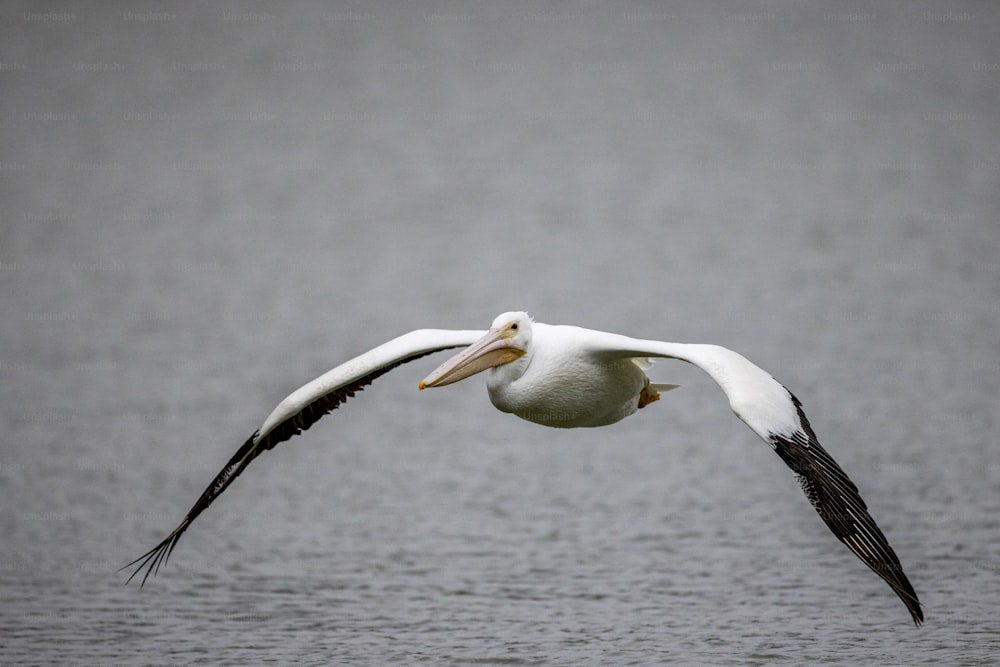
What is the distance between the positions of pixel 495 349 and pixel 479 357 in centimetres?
9

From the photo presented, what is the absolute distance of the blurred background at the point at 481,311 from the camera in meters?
9.76

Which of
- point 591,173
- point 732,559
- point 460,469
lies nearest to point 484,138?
point 591,173

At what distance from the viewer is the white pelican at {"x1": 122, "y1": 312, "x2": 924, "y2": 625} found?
6688mm

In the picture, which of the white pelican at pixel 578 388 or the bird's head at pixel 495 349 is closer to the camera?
the white pelican at pixel 578 388

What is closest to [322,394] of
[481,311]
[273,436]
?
[273,436]

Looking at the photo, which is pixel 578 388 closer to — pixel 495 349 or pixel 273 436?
pixel 495 349

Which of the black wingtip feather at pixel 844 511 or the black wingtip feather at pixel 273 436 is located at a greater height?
the black wingtip feather at pixel 273 436

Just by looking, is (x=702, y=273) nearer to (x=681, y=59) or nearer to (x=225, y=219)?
(x=225, y=219)

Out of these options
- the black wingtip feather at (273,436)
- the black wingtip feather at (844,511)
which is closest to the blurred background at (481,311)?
the black wingtip feather at (273,436)

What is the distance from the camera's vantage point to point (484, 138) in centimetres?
3431

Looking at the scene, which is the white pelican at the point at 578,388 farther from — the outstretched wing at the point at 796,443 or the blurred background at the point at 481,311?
the blurred background at the point at 481,311

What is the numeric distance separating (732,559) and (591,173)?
2051 cm

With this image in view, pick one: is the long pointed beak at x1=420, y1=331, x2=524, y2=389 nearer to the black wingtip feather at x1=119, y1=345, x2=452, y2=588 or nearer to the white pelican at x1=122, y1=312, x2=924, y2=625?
the white pelican at x1=122, y1=312, x2=924, y2=625

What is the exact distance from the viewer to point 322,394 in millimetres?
8320
